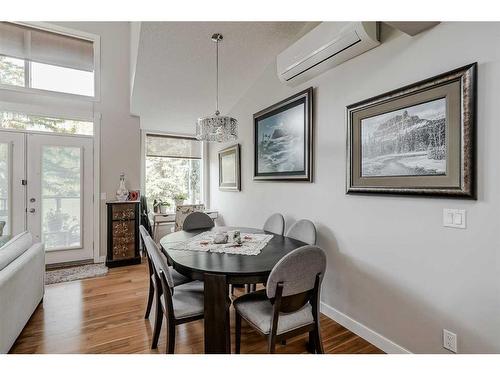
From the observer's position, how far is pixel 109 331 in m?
2.18

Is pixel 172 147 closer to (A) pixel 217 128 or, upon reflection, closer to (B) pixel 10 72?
(B) pixel 10 72

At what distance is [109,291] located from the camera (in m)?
3.02

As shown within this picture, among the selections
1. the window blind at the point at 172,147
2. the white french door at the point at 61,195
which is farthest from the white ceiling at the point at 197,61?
the white french door at the point at 61,195

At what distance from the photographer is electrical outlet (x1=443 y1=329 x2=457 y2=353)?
1.52 metres

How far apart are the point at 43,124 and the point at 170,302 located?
11.9 ft

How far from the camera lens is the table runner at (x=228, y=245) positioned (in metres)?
2.01

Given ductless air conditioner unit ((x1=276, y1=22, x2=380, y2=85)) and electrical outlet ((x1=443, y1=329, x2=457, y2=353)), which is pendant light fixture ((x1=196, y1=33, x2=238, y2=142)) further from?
electrical outlet ((x1=443, y1=329, x2=457, y2=353))

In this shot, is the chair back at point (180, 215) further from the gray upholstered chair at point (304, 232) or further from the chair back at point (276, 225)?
the gray upholstered chair at point (304, 232)

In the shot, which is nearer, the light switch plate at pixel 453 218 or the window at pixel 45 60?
the light switch plate at pixel 453 218

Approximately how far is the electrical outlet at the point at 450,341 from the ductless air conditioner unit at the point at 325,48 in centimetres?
201
